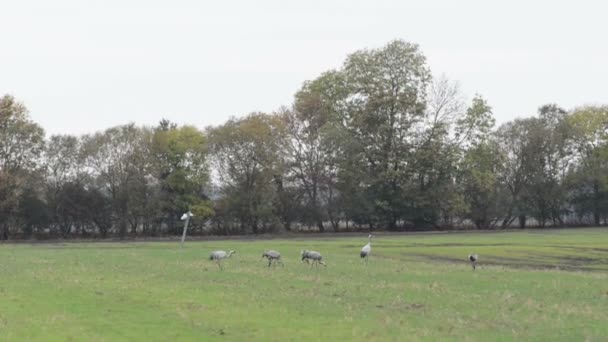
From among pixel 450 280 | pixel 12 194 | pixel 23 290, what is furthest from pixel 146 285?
pixel 12 194

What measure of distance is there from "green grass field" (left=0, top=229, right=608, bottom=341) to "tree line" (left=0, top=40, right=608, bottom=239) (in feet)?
167

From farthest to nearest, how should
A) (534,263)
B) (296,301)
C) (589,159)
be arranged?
(589,159), (534,263), (296,301)

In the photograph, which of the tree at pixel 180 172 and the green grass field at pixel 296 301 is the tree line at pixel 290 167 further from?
the green grass field at pixel 296 301

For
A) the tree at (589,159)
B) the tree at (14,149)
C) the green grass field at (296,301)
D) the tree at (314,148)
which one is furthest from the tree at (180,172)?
the tree at (589,159)

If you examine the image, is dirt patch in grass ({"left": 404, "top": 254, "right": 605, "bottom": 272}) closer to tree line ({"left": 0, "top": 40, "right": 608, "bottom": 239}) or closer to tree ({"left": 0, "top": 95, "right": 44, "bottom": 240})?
tree line ({"left": 0, "top": 40, "right": 608, "bottom": 239})

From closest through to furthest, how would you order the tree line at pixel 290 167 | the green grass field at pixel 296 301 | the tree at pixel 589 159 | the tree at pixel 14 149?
the green grass field at pixel 296 301 → the tree at pixel 14 149 → the tree line at pixel 290 167 → the tree at pixel 589 159

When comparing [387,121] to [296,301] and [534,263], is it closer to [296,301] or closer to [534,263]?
[534,263]

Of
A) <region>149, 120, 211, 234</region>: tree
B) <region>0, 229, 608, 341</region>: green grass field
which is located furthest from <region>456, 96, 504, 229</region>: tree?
<region>0, 229, 608, 341</region>: green grass field

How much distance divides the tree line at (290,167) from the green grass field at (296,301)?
5079 cm

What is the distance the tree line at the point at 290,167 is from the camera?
8738 centimetres

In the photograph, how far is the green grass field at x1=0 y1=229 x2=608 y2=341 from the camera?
656 inches

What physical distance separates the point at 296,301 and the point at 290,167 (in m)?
70.9

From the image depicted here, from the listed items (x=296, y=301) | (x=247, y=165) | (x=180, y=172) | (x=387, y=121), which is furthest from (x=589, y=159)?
(x=296, y=301)

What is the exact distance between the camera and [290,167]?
92.4m
